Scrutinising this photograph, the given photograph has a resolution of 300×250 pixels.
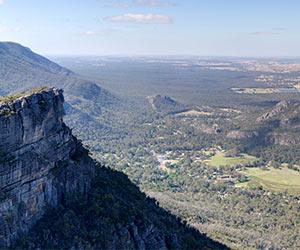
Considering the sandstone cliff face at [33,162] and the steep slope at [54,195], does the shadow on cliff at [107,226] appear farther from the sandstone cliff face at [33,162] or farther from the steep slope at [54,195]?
the sandstone cliff face at [33,162]

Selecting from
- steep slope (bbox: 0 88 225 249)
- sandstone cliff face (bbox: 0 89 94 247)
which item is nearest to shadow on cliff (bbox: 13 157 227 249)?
steep slope (bbox: 0 88 225 249)

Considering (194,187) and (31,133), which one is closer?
(31,133)

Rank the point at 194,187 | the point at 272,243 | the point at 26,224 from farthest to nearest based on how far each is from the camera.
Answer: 1. the point at 194,187
2. the point at 272,243
3. the point at 26,224

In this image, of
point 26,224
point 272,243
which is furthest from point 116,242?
point 272,243

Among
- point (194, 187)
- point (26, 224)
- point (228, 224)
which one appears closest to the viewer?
point (26, 224)

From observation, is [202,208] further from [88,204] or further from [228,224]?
[88,204]

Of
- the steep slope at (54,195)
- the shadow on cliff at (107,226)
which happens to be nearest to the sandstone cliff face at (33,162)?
the steep slope at (54,195)

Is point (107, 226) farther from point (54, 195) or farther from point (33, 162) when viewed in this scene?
point (33, 162)

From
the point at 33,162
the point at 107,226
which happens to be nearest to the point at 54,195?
the point at 33,162

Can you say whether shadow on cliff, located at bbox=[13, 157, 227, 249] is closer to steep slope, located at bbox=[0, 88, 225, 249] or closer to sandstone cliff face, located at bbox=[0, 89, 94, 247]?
steep slope, located at bbox=[0, 88, 225, 249]
